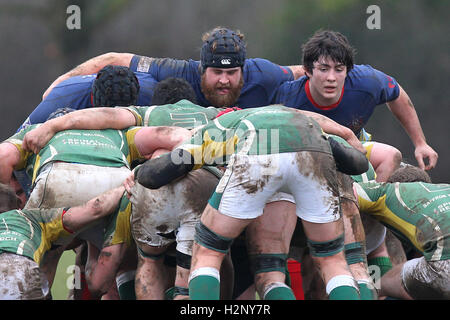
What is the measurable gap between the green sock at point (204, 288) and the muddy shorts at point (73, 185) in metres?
0.80

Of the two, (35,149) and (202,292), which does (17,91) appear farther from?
(202,292)

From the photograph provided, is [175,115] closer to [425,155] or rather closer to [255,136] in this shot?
[255,136]

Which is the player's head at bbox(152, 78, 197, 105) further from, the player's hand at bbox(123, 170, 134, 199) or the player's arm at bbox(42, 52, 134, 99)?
the player's arm at bbox(42, 52, 134, 99)

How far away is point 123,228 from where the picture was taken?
3.65 m

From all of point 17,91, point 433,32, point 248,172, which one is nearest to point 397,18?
point 433,32

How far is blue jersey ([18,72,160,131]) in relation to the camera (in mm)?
4719

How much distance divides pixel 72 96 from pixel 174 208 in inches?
64.8

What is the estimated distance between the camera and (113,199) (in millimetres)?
3627

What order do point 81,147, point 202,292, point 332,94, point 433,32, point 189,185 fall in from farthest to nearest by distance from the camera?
1. point 433,32
2. point 332,94
3. point 81,147
4. point 189,185
5. point 202,292

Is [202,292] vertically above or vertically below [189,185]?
below

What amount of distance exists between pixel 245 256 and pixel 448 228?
0.99 metres

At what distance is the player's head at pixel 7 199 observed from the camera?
3783 mm

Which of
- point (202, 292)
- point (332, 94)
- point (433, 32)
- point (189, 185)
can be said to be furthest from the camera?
point (433, 32)

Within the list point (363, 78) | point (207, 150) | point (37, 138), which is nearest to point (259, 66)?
point (363, 78)
